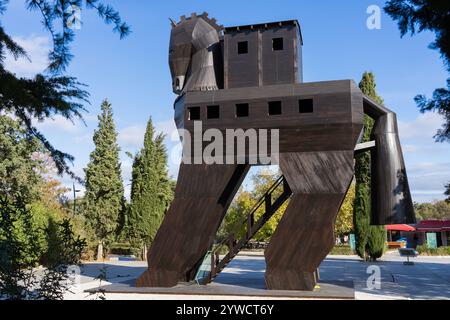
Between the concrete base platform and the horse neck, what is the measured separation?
6513 mm

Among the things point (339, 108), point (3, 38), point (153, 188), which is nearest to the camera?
point (3, 38)

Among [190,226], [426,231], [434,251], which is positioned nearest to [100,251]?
[190,226]

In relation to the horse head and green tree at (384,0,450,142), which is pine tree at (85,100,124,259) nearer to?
the horse head

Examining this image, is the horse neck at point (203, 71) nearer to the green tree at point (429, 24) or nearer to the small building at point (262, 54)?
the small building at point (262, 54)

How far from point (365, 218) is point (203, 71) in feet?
64.3

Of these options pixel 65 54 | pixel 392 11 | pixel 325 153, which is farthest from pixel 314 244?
pixel 65 54

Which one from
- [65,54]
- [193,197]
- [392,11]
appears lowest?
[193,197]

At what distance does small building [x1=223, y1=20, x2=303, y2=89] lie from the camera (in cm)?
1388

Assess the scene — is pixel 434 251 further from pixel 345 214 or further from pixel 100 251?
pixel 100 251

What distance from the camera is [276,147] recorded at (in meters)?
13.3
